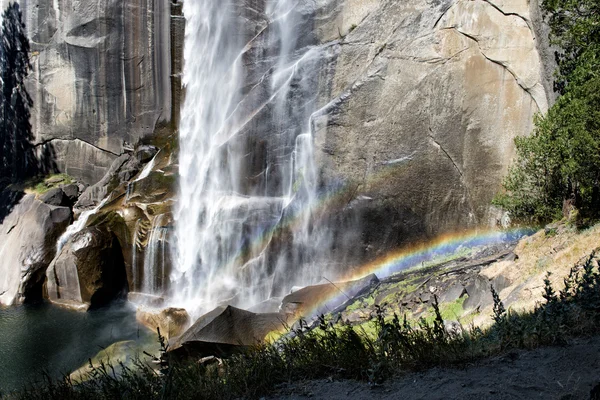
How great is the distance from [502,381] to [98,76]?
23439mm

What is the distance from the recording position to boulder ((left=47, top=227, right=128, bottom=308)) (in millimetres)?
18359

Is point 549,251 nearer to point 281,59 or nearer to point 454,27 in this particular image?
point 454,27

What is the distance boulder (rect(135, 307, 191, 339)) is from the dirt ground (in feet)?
34.0

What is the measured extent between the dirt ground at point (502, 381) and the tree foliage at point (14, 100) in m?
24.8

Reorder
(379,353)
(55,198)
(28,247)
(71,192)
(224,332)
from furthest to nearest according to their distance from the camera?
(71,192) < (55,198) < (28,247) < (224,332) < (379,353)

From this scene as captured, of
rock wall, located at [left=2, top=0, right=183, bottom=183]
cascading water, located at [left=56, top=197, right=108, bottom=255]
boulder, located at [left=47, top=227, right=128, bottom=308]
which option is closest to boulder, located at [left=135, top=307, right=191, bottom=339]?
boulder, located at [left=47, top=227, right=128, bottom=308]

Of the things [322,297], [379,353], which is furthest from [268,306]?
[379,353]

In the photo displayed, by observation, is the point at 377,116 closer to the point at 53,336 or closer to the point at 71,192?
the point at 53,336

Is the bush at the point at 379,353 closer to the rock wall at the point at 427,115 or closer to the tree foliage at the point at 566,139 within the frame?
the tree foliage at the point at 566,139

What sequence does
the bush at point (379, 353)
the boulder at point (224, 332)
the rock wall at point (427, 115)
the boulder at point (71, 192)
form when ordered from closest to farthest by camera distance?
the bush at point (379, 353) → the boulder at point (224, 332) → the rock wall at point (427, 115) → the boulder at point (71, 192)

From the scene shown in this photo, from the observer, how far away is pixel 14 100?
25781 millimetres

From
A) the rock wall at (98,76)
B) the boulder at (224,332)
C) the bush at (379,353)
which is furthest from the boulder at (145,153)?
the bush at (379,353)

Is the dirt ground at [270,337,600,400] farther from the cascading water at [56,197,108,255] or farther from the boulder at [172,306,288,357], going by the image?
the cascading water at [56,197,108,255]

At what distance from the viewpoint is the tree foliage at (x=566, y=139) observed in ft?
31.0
